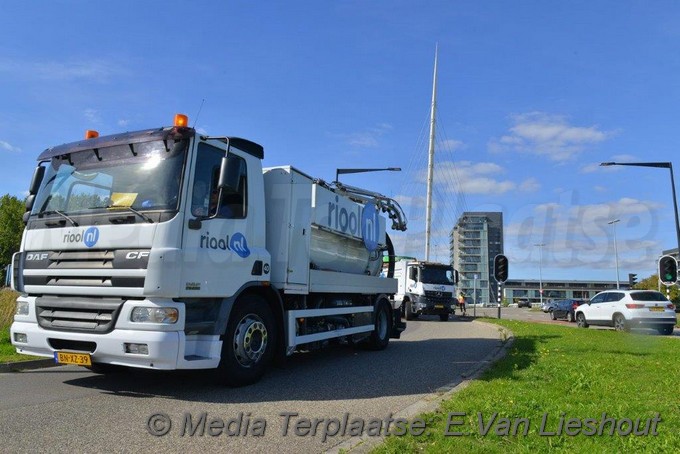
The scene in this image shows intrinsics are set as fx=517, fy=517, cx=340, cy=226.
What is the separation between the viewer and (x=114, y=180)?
6426 millimetres

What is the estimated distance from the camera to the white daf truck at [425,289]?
2619 cm

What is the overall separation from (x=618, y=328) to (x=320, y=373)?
1773 cm

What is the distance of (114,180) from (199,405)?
9.59 ft

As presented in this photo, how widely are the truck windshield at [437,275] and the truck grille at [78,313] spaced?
2180 cm

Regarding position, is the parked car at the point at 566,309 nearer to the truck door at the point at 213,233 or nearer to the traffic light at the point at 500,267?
the traffic light at the point at 500,267

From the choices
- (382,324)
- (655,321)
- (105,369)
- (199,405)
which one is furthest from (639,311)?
(105,369)

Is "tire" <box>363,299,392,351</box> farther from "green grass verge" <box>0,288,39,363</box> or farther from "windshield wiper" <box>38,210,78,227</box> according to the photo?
"windshield wiper" <box>38,210,78,227</box>

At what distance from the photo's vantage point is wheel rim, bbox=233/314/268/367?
22.1 ft

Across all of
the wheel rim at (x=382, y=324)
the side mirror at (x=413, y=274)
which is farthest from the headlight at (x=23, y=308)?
the side mirror at (x=413, y=274)

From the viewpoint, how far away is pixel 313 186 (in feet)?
29.5

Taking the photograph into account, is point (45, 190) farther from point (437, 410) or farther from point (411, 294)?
point (411, 294)

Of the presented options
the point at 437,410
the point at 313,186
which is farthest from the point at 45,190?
the point at 437,410

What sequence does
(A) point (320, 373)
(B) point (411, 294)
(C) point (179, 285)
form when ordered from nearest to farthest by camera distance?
1. (C) point (179, 285)
2. (A) point (320, 373)
3. (B) point (411, 294)

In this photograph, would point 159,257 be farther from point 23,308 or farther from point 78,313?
point 23,308
